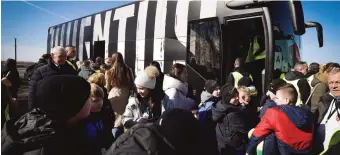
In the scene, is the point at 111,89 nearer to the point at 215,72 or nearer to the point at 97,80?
the point at 97,80

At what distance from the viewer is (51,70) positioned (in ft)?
11.4

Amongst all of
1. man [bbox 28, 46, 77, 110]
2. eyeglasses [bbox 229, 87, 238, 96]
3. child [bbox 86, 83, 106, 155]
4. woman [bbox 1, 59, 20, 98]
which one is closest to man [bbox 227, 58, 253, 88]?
eyeglasses [bbox 229, 87, 238, 96]

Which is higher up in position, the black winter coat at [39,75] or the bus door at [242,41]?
the bus door at [242,41]

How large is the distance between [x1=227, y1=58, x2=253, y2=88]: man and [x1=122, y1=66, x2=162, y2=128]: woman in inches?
80.4

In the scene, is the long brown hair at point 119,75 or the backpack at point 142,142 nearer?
the backpack at point 142,142

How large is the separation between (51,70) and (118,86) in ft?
2.81

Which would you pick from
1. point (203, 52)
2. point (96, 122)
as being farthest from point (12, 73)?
point (96, 122)

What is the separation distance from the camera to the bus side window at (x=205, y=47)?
509 centimetres

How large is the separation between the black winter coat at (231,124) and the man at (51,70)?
191 cm

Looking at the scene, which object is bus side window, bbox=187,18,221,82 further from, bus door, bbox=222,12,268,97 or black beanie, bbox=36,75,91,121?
black beanie, bbox=36,75,91,121

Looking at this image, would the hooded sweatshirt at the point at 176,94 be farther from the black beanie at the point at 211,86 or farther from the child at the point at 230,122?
the black beanie at the point at 211,86

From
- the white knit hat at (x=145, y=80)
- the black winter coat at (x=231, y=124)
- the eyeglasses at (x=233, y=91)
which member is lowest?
the black winter coat at (x=231, y=124)

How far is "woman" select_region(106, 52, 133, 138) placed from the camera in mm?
3184

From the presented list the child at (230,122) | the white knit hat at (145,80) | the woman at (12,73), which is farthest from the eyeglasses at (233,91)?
the woman at (12,73)
